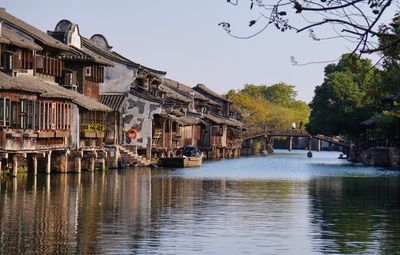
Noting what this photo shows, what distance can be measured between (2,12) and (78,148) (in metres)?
11.3

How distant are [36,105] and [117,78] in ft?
109

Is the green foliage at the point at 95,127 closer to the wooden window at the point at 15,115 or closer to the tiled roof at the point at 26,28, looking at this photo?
the tiled roof at the point at 26,28

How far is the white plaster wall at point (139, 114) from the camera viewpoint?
101 m

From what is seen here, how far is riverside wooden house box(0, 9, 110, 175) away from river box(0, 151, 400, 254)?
248 centimetres

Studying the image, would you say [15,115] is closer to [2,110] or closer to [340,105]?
[2,110]

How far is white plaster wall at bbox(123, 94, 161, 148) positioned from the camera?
10088 cm

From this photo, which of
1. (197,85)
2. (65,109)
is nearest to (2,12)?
(65,109)

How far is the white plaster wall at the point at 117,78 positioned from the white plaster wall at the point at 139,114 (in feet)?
9.64

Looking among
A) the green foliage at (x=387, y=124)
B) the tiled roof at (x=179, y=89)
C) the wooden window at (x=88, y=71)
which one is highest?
the tiled roof at (x=179, y=89)

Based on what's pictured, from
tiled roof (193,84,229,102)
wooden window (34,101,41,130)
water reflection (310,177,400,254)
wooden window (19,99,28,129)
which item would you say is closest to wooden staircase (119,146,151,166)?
wooden window (34,101,41,130)

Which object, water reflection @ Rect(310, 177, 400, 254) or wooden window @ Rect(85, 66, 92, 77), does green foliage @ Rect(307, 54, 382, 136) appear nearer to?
wooden window @ Rect(85, 66, 92, 77)

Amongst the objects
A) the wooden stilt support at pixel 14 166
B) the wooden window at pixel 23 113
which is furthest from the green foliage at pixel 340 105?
the wooden stilt support at pixel 14 166

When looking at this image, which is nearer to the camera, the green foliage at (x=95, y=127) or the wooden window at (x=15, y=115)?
the wooden window at (x=15, y=115)

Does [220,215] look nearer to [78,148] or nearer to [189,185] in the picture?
[189,185]
